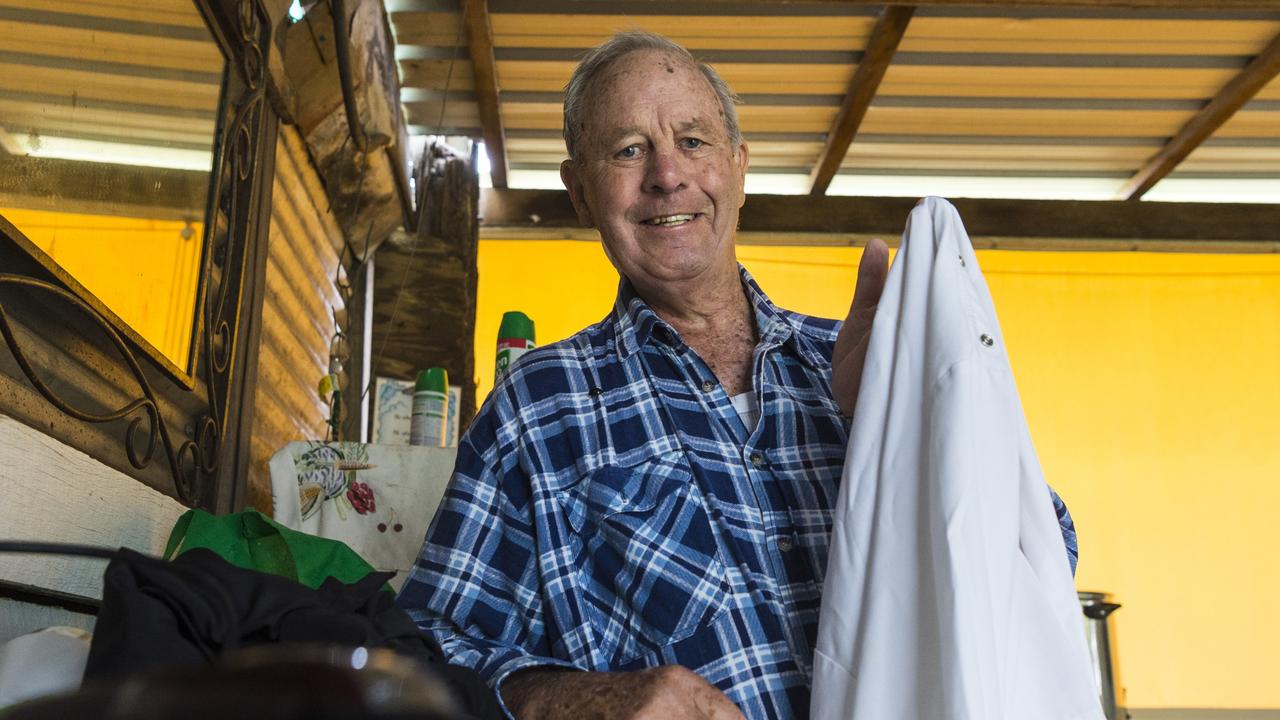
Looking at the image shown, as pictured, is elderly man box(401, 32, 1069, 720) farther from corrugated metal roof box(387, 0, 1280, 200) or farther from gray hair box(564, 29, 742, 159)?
corrugated metal roof box(387, 0, 1280, 200)

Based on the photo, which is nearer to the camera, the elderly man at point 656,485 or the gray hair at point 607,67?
the elderly man at point 656,485

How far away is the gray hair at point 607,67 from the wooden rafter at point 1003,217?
3.81m

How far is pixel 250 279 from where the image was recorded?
2775 mm

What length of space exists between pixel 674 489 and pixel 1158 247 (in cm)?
519

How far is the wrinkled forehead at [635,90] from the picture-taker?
69.4 inches

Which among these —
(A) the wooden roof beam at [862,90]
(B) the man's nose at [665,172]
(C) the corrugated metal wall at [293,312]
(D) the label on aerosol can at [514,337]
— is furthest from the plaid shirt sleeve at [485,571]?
(A) the wooden roof beam at [862,90]

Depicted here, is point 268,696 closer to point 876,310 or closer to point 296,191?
point 876,310

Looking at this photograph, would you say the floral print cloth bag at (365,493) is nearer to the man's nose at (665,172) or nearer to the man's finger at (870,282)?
the man's nose at (665,172)

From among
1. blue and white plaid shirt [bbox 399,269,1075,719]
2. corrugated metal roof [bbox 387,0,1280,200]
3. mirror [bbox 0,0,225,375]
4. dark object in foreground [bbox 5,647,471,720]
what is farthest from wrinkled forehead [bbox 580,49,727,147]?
corrugated metal roof [bbox 387,0,1280,200]

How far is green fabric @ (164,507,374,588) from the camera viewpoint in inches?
69.9

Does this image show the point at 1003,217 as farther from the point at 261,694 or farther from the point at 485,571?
the point at 261,694

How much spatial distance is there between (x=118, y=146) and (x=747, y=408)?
102 centimetres

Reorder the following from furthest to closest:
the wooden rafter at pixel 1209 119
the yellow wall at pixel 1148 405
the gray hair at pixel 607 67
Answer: the yellow wall at pixel 1148 405
the wooden rafter at pixel 1209 119
the gray hair at pixel 607 67

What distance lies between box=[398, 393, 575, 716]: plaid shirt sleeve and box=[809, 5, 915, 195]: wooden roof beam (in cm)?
341
